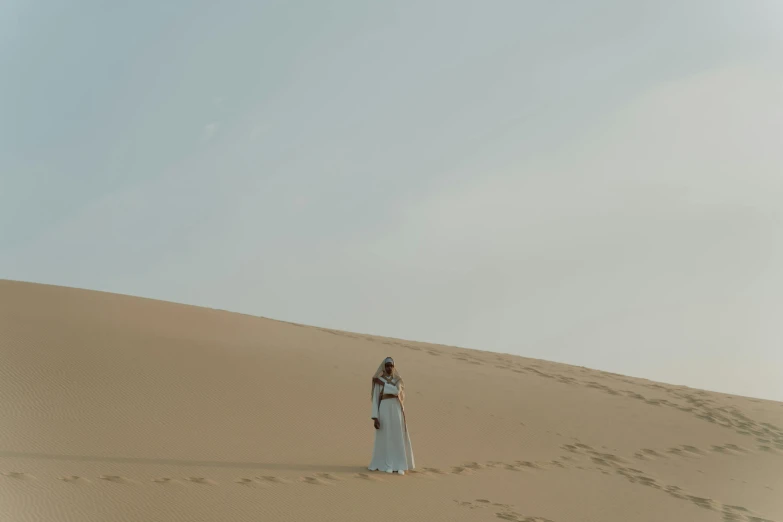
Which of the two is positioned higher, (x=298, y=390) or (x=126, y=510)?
(x=298, y=390)

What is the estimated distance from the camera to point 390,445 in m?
10.0

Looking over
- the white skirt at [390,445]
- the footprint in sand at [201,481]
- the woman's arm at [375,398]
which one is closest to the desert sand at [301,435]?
the footprint in sand at [201,481]

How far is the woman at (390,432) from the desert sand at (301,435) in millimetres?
243

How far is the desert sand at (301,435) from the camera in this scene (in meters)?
8.32

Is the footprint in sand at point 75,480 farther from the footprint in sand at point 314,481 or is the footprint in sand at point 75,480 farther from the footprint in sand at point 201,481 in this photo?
the footprint in sand at point 314,481

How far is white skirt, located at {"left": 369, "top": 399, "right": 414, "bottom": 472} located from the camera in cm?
1000

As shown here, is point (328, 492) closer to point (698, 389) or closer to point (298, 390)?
point (298, 390)

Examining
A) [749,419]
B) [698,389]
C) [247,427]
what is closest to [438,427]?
[247,427]

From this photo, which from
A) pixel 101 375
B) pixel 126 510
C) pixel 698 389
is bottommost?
pixel 126 510

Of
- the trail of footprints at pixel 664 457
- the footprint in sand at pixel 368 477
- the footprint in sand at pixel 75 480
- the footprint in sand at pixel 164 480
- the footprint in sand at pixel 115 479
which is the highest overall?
the trail of footprints at pixel 664 457

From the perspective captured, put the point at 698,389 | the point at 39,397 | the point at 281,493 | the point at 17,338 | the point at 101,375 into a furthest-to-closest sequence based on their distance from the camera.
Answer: the point at 698,389
the point at 17,338
the point at 101,375
the point at 39,397
the point at 281,493

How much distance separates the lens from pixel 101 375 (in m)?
12.2

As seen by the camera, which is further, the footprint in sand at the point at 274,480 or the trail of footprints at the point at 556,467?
the footprint in sand at the point at 274,480

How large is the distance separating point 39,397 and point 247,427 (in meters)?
2.95
